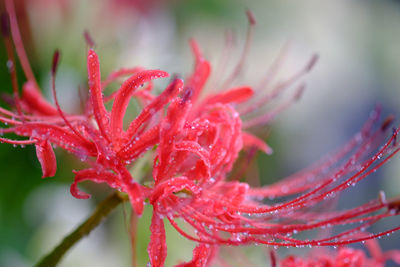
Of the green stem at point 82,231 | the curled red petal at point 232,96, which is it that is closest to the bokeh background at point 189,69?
the green stem at point 82,231

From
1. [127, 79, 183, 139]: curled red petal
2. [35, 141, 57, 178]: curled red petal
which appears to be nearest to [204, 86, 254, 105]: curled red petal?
[127, 79, 183, 139]: curled red petal

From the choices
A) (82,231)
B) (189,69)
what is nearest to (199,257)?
(82,231)

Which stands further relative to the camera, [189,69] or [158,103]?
[189,69]

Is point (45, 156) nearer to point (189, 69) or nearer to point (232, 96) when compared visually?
point (232, 96)

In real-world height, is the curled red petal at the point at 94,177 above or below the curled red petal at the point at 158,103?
below

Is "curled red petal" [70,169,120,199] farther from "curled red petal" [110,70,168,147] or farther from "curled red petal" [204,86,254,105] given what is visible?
"curled red petal" [204,86,254,105]

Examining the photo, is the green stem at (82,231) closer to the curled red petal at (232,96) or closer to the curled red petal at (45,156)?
the curled red petal at (45,156)
